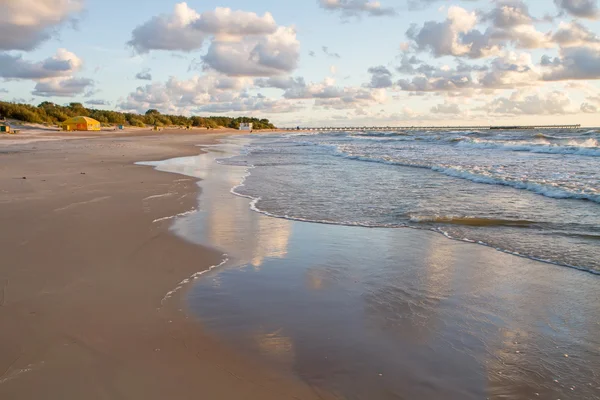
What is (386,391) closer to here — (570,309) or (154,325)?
(154,325)

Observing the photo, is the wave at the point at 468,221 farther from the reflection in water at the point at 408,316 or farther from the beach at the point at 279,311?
the reflection in water at the point at 408,316

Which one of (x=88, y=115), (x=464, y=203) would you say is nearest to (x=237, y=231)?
(x=464, y=203)

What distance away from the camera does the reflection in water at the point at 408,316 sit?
2.71m

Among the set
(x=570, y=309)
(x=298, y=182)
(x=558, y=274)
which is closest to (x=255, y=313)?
(x=570, y=309)

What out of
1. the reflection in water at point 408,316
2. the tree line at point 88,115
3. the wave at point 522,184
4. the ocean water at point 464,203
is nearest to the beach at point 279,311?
the reflection in water at point 408,316

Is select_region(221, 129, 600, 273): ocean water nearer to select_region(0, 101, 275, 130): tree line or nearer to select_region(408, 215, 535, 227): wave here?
select_region(408, 215, 535, 227): wave

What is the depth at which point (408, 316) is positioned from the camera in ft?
11.8

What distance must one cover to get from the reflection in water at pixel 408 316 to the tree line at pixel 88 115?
54.1 meters

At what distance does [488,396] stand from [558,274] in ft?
9.07

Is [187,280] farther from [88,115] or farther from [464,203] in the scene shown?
[88,115]

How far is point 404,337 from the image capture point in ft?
10.6

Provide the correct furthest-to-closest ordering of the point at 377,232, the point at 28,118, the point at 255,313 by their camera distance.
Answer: the point at 28,118, the point at 377,232, the point at 255,313

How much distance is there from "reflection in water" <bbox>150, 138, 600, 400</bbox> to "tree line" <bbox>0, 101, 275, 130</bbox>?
177ft

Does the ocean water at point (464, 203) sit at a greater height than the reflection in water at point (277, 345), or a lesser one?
greater
